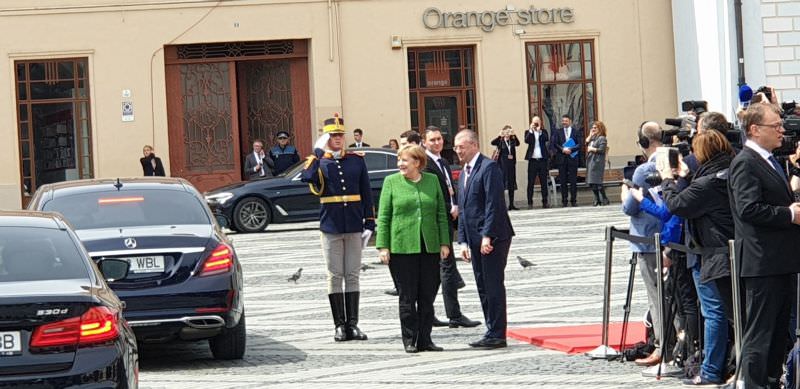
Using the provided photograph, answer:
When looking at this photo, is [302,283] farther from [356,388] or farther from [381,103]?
[381,103]

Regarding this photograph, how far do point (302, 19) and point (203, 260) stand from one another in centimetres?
2394

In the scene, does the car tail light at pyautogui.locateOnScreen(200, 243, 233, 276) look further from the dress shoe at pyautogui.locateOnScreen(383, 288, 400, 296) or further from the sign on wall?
the sign on wall

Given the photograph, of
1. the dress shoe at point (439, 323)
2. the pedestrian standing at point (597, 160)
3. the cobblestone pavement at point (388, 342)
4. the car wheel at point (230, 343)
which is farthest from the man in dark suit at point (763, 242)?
the pedestrian standing at point (597, 160)

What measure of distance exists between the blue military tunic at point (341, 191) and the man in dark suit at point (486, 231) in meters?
1.06

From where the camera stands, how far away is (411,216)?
12977 mm

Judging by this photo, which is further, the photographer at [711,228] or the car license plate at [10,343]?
the photographer at [711,228]

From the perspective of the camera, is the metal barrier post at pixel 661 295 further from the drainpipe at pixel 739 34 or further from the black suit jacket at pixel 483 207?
the drainpipe at pixel 739 34

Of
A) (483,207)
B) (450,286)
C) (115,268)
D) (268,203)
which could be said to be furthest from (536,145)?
(115,268)

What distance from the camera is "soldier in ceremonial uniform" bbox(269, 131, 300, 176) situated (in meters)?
33.7

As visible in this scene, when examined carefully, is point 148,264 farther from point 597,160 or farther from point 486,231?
point 597,160

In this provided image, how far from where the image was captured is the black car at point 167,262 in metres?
11.8

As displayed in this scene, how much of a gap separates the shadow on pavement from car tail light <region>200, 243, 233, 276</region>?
0.81m

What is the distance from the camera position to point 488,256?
12.8 meters

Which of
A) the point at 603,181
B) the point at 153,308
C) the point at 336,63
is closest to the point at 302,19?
the point at 336,63
